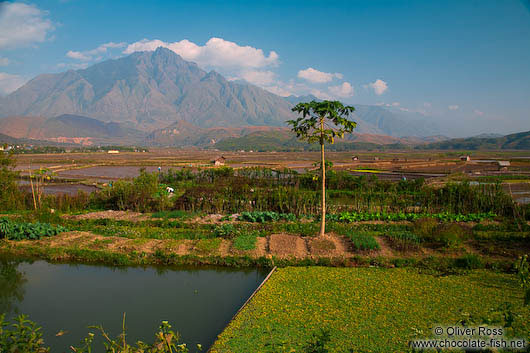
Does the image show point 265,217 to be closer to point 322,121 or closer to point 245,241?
point 245,241

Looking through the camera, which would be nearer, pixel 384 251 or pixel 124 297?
pixel 124 297

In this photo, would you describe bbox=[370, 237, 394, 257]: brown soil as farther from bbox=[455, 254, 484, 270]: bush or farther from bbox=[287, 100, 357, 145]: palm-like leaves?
bbox=[287, 100, 357, 145]: palm-like leaves

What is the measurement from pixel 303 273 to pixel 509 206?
12354mm

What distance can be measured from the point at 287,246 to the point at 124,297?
5313mm

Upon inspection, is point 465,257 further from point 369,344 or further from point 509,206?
point 509,206

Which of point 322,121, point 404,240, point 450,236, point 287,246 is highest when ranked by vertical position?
point 322,121

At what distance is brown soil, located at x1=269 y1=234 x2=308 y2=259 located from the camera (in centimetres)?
1066

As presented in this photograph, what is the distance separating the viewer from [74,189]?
29.5 meters

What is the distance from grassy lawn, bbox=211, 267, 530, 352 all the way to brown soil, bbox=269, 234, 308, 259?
1209 millimetres

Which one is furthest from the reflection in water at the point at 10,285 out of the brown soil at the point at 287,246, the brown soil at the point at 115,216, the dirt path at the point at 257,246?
the brown soil at the point at 287,246

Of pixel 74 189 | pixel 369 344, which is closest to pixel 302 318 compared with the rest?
pixel 369 344

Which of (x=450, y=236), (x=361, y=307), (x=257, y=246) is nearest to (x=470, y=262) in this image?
(x=450, y=236)

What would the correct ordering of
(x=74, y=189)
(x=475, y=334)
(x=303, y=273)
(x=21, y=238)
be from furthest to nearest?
(x=74, y=189) < (x=21, y=238) < (x=303, y=273) < (x=475, y=334)

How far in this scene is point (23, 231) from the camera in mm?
12766
